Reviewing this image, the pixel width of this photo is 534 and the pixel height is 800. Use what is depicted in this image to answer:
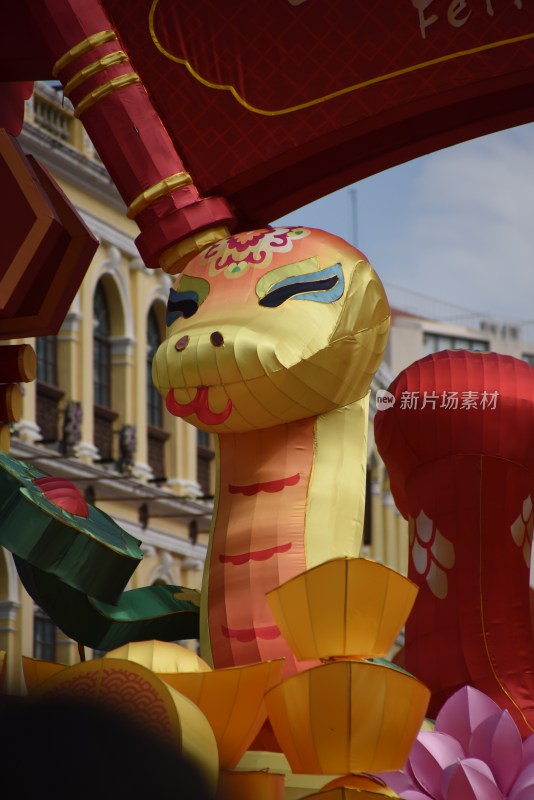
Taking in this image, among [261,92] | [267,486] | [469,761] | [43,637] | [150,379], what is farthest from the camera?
[150,379]

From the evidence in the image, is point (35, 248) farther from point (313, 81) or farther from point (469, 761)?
point (469, 761)

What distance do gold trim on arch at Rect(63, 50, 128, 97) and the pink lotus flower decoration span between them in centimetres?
263

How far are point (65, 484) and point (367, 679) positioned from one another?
1.59 metres

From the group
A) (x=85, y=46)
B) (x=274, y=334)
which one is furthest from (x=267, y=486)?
(x=85, y=46)

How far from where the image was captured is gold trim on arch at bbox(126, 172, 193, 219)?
5036mm

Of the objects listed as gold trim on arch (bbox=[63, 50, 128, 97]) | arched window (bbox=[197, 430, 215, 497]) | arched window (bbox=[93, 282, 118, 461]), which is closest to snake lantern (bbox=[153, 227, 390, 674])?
gold trim on arch (bbox=[63, 50, 128, 97])

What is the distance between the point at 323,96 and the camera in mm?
5012

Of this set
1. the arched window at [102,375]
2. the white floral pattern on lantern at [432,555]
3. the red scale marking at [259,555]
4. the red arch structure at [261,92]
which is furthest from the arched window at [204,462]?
the red scale marking at [259,555]

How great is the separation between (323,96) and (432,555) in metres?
1.76

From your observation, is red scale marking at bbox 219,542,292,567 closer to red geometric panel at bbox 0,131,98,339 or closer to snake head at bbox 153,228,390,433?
snake head at bbox 153,228,390,433

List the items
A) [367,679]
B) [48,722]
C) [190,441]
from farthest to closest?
1. [190,441]
2. [367,679]
3. [48,722]

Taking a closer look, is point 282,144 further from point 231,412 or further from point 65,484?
point 65,484

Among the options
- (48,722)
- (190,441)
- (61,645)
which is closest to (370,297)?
(48,722)

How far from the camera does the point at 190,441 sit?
60.6 ft
